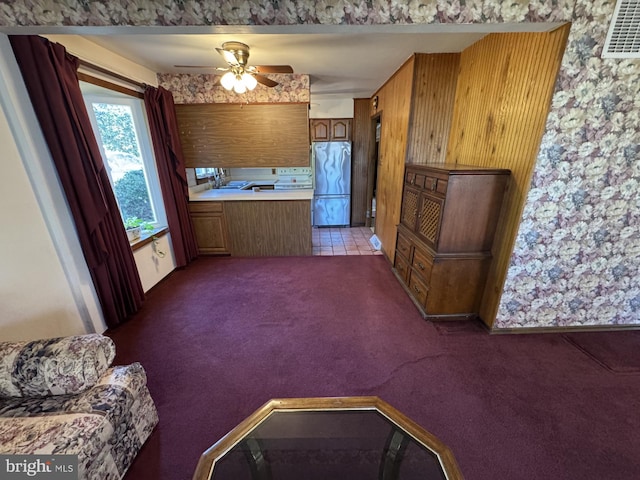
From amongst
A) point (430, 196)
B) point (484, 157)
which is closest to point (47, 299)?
point (430, 196)

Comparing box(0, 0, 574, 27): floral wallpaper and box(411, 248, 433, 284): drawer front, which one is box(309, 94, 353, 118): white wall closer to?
box(411, 248, 433, 284): drawer front

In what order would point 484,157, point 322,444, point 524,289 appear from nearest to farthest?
point 322,444 → point 524,289 → point 484,157

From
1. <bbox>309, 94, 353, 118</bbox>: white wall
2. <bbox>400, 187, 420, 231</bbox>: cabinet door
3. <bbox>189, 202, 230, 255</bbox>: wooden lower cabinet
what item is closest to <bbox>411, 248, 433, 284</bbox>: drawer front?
<bbox>400, 187, 420, 231</bbox>: cabinet door

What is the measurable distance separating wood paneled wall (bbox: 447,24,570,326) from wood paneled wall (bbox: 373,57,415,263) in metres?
0.57

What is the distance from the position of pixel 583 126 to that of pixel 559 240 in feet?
2.56

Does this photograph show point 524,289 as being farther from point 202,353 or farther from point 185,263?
point 185,263

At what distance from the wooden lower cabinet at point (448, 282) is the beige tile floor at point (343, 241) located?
Answer: 1.53 metres

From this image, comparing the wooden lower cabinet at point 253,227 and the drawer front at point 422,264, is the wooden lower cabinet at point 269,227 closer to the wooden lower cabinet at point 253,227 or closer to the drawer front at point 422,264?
the wooden lower cabinet at point 253,227

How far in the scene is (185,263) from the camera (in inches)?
136

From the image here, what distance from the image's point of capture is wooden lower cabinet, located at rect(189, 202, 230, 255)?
3.57 metres

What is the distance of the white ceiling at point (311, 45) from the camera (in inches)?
57.5

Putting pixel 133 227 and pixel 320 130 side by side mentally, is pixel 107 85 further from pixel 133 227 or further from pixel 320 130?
pixel 320 130

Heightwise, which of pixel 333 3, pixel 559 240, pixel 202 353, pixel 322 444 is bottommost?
pixel 202 353

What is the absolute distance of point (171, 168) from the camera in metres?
3.16
